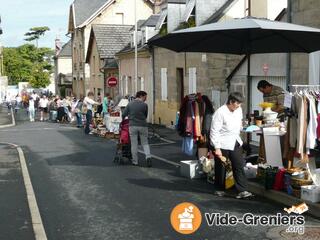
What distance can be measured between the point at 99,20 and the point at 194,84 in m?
26.7

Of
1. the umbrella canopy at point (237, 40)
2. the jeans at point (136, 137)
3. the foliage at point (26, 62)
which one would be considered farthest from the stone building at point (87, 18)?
the foliage at point (26, 62)

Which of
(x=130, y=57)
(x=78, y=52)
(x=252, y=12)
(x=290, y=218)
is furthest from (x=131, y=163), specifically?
(x=78, y=52)

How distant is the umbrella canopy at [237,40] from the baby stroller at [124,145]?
7.91ft

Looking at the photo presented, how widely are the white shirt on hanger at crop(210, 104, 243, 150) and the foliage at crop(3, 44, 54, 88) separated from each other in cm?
9018

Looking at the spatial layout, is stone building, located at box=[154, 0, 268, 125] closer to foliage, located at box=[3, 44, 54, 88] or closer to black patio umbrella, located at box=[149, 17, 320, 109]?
black patio umbrella, located at box=[149, 17, 320, 109]

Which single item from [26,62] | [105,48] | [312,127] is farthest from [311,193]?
[26,62]

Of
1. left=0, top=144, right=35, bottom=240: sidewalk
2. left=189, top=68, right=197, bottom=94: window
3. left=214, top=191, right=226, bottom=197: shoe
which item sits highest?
left=189, top=68, right=197, bottom=94: window

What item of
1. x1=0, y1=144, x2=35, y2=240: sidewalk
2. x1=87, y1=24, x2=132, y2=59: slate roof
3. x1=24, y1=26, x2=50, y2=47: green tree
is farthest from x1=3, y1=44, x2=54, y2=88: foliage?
x1=0, y1=144, x2=35, y2=240: sidewalk

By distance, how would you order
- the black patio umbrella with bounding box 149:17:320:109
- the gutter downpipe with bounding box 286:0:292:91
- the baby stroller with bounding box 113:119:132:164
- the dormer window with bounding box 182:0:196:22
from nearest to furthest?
the black patio umbrella with bounding box 149:17:320:109
the baby stroller with bounding box 113:119:132:164
the gutter downpipe with bounding box 286:0:292:91
the dormer window with bounding box 182:0:196:22

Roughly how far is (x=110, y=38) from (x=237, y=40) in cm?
3088

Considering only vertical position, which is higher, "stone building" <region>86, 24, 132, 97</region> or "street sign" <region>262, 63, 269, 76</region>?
"stone building" <region>86, 24, 132, 97</region>

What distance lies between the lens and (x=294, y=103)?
25.7 ft

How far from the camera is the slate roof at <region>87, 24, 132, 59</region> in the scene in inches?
1580

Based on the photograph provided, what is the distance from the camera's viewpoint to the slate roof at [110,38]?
40.1m
